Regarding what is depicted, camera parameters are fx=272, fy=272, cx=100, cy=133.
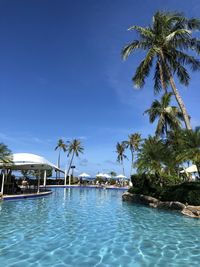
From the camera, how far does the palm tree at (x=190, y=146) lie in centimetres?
1567

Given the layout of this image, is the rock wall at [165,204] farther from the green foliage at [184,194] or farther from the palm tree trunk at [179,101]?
the palm tree trunk at [179,101]

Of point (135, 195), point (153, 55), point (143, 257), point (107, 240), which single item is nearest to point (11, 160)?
point (135, 195)

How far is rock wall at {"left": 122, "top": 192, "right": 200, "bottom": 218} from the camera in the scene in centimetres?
1488

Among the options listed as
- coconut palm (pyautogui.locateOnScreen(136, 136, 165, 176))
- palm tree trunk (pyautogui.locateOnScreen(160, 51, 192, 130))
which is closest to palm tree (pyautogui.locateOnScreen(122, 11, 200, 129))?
palm tree trunk (pyautogui.locateOnScreen(160, 51, 192, 130))

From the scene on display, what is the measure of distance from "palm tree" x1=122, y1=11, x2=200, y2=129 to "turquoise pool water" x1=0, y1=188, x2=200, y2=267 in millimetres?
9520

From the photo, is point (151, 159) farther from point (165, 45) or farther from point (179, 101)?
point (165, 45)

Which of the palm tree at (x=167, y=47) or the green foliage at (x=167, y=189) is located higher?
the palm tree at (x=167, y=47)

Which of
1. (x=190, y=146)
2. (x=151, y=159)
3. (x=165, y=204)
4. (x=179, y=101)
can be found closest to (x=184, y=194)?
(x=165, y=204)

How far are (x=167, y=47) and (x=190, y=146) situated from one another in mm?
7841

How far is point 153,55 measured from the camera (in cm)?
1966

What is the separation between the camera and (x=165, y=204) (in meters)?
17.7

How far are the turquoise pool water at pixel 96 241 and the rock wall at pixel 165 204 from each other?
138 centimetres

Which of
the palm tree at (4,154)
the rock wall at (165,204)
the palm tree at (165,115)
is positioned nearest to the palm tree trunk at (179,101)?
the rock wall at (165,204)

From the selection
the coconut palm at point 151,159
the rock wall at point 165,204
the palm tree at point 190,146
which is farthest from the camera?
the coconut palm at point 151,159
